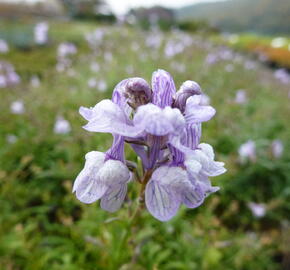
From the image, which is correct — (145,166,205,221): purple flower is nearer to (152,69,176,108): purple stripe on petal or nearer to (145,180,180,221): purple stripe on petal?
(145,180,180,221): purple stripe on petal

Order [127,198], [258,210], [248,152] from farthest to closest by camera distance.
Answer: [248,152]
[258,210]
[127,198]

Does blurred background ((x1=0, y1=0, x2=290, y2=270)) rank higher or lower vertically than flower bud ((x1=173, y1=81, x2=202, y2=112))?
lower

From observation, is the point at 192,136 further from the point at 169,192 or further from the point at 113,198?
the point at 113,198

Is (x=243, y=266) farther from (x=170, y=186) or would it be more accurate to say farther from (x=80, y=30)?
(x=80, y=30)

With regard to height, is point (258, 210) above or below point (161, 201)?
below

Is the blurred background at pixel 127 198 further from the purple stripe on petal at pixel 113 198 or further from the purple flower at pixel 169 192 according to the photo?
the purple flower at pixel 169 192

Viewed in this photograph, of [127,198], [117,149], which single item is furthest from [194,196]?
[127,198]

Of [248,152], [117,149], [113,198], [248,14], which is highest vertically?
[117,149]

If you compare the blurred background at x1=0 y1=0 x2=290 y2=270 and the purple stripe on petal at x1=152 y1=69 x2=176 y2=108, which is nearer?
the purple stripe on petal at x1=152 y1=69 x2=176 y2=108

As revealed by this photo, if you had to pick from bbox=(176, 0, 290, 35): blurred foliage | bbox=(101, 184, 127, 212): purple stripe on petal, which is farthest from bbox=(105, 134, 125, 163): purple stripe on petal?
bbox=(176, 0, 290, 35): blurred foliage
